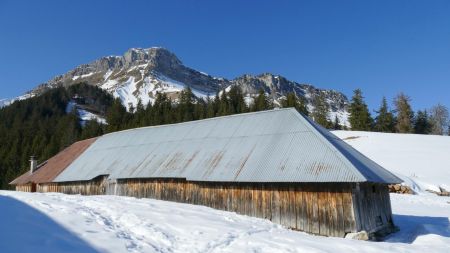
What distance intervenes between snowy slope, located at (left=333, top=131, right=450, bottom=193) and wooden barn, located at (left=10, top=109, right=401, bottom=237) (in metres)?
20.7

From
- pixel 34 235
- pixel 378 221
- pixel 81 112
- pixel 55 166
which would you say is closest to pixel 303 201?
pixel 378 221

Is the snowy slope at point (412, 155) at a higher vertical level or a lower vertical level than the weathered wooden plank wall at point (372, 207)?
higher

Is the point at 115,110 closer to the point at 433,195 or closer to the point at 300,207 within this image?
the point at 433,195

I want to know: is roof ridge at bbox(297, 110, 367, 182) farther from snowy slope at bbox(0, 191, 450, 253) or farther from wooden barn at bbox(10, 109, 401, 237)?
snowy slope at bbox(0, 191, 450, 253)

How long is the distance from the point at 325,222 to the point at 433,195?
911 inches

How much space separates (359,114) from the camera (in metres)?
80.4

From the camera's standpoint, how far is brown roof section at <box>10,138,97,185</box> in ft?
116

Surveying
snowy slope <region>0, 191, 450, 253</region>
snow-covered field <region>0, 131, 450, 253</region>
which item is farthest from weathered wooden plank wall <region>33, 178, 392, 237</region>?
snowy slope <region>0, 191, 450, 253</region>

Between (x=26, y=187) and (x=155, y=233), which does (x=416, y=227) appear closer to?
(x=155, y=233)

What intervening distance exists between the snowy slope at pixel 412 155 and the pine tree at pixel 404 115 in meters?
20.2

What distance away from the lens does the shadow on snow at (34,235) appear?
31.6 ft

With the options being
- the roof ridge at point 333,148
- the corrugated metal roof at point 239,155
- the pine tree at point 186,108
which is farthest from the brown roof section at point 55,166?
the pine tree at point 186,108

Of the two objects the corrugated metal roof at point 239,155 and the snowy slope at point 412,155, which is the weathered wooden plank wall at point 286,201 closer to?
the corrugated metal roof at point 239,155

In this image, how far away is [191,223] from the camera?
15.9m
